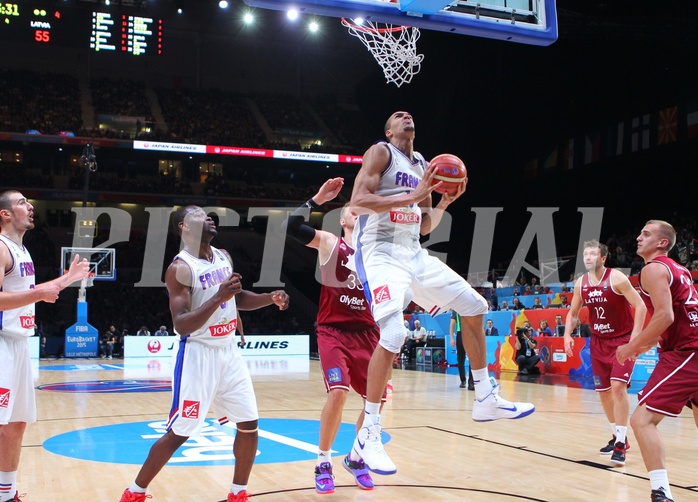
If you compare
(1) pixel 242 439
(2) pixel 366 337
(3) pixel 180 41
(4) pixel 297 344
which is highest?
(3) pixel 180 41

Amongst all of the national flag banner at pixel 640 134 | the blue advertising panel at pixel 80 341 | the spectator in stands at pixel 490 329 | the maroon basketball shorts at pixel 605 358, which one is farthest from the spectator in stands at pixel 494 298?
the maroon basketball shorts at pixel 605 358

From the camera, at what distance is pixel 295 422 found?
8.39 m

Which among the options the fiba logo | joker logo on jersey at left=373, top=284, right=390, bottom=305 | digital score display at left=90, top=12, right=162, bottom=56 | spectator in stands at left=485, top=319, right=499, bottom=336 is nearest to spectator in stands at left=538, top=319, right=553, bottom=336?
spectator in stands at left=485, top=319, right=499, bottom=336

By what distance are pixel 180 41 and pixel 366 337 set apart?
110ft

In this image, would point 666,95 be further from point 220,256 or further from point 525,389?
point 220,256

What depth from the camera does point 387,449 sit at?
6.51 m

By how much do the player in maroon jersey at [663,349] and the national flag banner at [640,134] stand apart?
20.9 m

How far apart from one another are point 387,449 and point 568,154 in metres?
23.0

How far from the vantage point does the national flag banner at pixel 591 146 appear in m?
25.8

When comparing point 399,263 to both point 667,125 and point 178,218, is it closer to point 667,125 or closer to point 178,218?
point 178,218

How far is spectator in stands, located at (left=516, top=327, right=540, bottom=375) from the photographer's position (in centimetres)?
1595

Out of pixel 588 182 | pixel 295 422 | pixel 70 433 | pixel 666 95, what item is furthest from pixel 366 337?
pixel 588 182

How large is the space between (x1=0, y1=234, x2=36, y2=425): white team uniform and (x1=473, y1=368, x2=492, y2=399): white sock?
2.90m

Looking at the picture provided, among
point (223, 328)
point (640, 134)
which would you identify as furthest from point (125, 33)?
point (223, 328)
